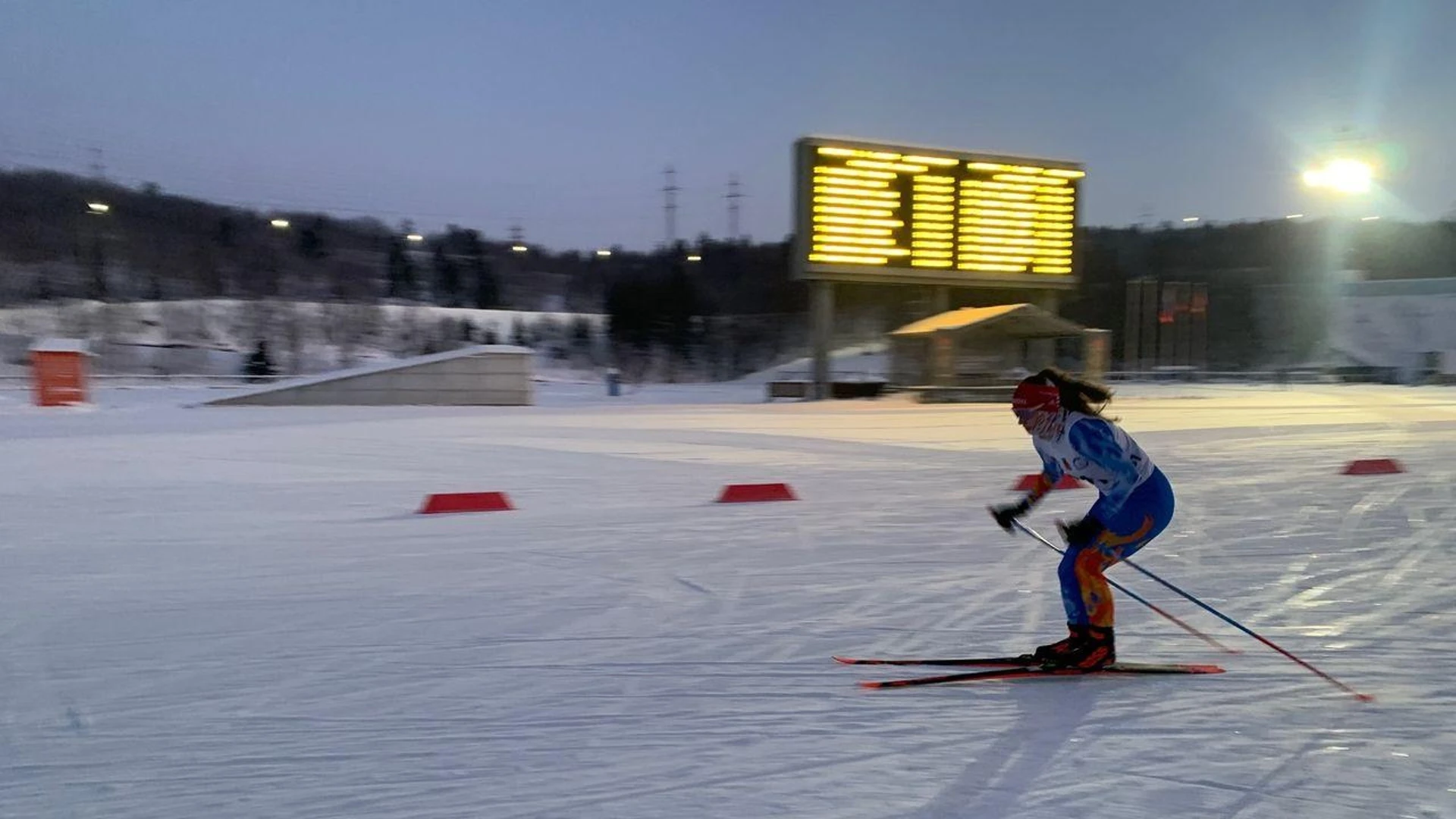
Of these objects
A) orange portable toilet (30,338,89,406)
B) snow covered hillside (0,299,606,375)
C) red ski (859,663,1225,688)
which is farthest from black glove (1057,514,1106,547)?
snow covered hillside (0,299,606,375)

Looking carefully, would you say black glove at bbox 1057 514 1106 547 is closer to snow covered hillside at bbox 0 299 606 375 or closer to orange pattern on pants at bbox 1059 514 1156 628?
orange pattern on pants at bbox 1059 514 1156 628

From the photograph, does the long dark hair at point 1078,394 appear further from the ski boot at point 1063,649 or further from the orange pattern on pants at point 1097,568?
the ski boot at point 1063,649

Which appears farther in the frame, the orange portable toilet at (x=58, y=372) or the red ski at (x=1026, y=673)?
the orange portable toilet at (x=58, y=372)

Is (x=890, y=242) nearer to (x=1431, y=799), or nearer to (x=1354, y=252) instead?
(x=1431, y=799)

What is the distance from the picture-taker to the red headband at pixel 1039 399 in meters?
4.53

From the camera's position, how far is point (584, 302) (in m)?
83.1

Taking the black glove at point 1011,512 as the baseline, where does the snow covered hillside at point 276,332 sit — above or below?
above

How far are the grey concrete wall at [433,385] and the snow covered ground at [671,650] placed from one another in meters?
12.4

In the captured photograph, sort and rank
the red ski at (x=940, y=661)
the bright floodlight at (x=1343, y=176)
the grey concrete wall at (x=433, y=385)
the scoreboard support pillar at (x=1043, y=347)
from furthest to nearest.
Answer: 1. the bright floodlight at (x=1343, y=176)
2. the scoreboard support pillar at (x=1043, y=347)
3. the grey concrete wall at (x=433, y=385)
4. the red ski at (x=940, y=661)

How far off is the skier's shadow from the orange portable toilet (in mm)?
22916

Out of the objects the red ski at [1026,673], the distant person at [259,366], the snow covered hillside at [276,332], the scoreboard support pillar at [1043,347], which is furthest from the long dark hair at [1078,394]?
the snow covered hillside at [276,332]

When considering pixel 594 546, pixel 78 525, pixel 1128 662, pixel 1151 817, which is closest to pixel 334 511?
pixel 78 525

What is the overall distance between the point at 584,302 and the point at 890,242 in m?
55.9

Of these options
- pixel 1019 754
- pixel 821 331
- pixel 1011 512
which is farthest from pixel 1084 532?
pixel 821 331
